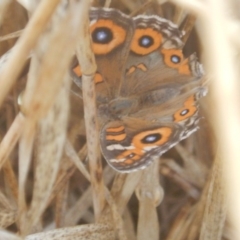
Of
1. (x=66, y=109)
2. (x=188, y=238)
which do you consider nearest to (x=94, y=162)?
(x=66, y=109)

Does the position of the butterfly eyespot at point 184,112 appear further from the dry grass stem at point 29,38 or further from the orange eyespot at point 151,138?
the dry grass stem at point 29,38

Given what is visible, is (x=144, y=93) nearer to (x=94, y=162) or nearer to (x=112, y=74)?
(x=112, y=74)

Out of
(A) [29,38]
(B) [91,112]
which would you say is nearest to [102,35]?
(B) [91,112]

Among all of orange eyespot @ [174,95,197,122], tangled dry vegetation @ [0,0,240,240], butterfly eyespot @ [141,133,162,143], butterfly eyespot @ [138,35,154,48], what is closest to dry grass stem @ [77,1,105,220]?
tangled dry vegetation @ [0,0,240,240]

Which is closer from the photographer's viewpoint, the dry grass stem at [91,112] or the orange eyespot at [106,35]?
the dry grass stem at [91,112]

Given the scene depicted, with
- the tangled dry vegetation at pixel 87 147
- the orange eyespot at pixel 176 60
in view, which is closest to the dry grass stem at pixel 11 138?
the tangled dry vegetation at pixel 87 147
